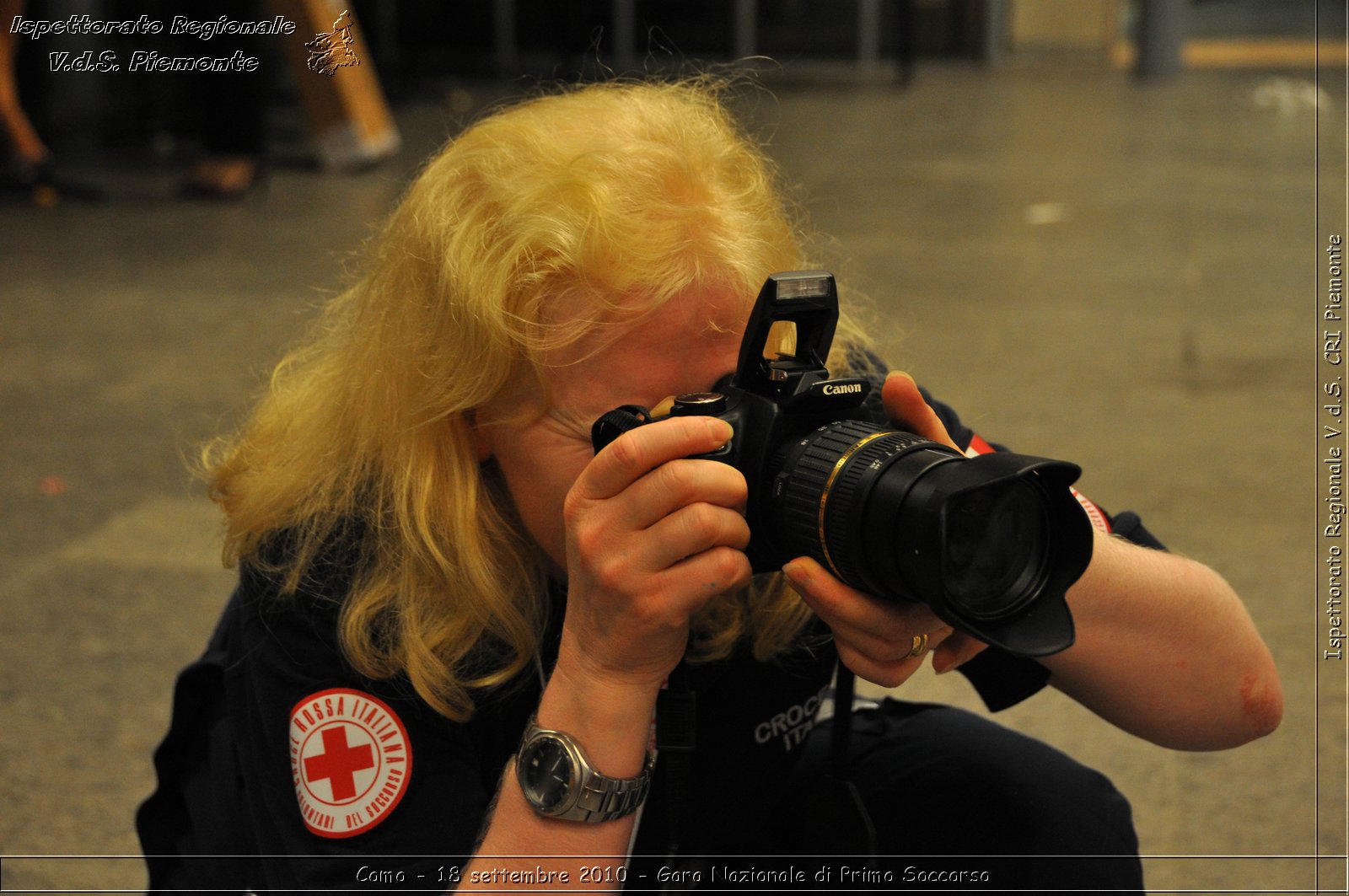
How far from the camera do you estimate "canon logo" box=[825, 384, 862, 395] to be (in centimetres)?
99

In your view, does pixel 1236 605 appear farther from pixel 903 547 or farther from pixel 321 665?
pixel 321 665

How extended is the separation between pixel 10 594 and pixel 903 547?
2.06 m

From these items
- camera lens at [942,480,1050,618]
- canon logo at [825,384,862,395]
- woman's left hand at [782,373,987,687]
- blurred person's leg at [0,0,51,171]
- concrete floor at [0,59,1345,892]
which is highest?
canon logo at [825,384,862,395]

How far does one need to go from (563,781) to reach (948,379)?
276 cm

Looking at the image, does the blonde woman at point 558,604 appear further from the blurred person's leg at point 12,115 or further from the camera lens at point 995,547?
the blurred person's leg at point 12,115

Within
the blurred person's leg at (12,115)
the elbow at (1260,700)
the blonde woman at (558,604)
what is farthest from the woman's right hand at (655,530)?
the blurred person's leg at (12,115)

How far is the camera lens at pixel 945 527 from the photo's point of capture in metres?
0.85

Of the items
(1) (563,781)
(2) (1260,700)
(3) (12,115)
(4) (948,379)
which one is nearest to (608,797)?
(1) (563,781)

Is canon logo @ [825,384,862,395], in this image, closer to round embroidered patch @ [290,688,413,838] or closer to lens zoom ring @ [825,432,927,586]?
lens zoom ring @ [825,432,927,586]

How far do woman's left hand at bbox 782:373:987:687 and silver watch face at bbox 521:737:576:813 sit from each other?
21 cm

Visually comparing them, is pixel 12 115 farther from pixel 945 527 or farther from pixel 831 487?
pixel 945 527

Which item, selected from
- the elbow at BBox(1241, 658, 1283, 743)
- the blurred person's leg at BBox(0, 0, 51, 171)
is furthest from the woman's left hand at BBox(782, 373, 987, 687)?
the blurred person's leg at BBox(0, 0, 51, 171)

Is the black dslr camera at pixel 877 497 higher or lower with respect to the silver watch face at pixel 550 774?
higher

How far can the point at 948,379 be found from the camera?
11.9 feet
